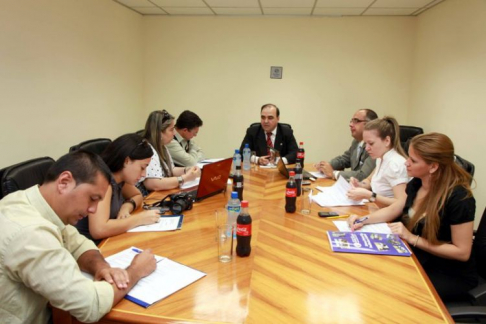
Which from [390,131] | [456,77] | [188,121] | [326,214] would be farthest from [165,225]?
[456,77]

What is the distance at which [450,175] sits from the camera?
1684mm

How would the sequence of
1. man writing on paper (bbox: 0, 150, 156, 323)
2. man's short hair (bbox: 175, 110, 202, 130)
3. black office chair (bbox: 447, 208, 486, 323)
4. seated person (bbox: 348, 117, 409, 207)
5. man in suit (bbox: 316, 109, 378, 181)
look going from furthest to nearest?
1. man's short hair (bbox: 175, 110, 202, 130)
2. man in suit (bbox: 316, 109, 378, 181)
3. seated person (bbox: 348, 117, 409, 207)
4. black office chair (bbox: 447, 208, 486, 323)
5. man writing on paper (bbox: 0, 150, 156, 323)

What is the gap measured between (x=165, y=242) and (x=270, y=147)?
2467mm

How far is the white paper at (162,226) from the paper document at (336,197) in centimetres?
95

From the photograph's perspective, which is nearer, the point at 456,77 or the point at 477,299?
the point at 477,299

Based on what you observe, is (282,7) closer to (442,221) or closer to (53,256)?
(442,221)

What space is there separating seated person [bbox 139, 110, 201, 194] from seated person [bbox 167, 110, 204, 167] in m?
0.22

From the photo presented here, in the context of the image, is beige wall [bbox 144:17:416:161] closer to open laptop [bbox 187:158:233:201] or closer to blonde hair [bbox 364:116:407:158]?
blonde hair [bbox 364:116:407:158]

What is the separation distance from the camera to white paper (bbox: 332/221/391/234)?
1.80 metres

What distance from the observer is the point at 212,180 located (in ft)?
7.48

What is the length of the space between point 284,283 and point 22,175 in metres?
1.40

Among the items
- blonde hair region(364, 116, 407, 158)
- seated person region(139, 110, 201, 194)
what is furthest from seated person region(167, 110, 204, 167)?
blonde hair region(364, 116, 407, 158)

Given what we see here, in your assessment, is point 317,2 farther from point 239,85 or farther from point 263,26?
point 239,85

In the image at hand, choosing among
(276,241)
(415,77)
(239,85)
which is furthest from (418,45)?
(276,241)
